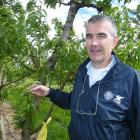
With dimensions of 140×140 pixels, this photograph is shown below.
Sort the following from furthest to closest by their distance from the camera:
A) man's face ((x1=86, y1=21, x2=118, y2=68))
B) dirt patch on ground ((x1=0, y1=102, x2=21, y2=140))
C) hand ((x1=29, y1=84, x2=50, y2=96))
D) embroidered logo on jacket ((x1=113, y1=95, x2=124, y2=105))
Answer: dirt patch on ground ((x1=0, y1=102, x2=21, y2=140)) → hand ((x1=29, y1=84, x2=50, y2=96)) → man's face ((x1=86, y1=21, x2=118, y2=68)) → embroidered logo on jacket ((x1=113, y1=95, x2=124, y2=105))

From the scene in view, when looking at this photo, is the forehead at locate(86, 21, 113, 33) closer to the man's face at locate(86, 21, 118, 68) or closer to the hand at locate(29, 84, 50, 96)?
the man's face at locate(86, 21, 118, 68)

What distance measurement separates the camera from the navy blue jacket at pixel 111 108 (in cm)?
402

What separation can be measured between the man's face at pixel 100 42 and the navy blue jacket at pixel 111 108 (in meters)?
0.14

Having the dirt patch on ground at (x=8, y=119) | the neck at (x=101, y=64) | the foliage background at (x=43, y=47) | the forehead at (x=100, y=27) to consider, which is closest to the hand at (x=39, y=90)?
the foliage background at (x=43, y=47)

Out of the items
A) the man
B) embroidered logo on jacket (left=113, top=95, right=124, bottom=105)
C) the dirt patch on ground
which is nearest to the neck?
the man

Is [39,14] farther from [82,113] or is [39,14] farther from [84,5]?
[82,113]

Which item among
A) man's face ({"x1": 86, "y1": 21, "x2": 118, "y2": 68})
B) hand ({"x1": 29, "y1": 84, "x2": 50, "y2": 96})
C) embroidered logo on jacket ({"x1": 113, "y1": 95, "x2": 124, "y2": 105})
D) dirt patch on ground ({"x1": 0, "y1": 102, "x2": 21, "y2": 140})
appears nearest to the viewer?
embroidered logo on jacket ({"x1": 113, "y1": 95, "x2": 124, "y2": 105})

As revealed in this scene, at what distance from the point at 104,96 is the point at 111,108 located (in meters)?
0.13

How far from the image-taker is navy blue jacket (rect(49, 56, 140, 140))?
4.02m

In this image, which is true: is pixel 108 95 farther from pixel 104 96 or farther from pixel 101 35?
pixel 101 35

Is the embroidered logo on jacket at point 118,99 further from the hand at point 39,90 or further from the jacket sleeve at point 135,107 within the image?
the hand at point 39,90

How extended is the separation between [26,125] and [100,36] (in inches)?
98.6

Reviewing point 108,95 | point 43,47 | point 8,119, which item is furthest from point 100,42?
point 8,119

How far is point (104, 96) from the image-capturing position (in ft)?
13.3
